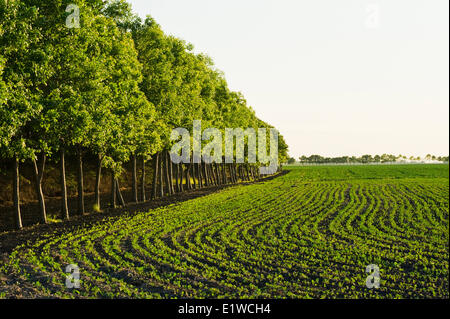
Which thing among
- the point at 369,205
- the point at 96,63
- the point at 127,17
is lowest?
the point at 369,205

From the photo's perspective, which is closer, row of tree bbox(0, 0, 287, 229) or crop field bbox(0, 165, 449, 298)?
crop field bbox(0, 165, 449, 298)

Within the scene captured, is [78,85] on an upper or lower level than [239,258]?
upper

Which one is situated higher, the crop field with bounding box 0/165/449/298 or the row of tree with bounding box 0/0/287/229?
the row of tree with bounding box 0/0/287/229

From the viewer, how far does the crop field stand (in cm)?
1218

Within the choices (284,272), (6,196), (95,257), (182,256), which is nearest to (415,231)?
(284,272)

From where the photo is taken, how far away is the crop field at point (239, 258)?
40.0 ft

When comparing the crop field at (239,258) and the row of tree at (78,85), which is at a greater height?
the row of tree at (78,85)

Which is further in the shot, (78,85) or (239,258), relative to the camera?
(78,85)

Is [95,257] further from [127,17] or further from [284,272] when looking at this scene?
[127,17]

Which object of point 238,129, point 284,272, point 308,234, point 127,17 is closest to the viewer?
point 284,272

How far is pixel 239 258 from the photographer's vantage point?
52.2 ft

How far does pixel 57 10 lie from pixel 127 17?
11.3 meters

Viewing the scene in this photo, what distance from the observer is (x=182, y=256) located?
1614cm

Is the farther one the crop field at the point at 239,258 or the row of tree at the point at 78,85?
the row of tree at the point at 78,85
